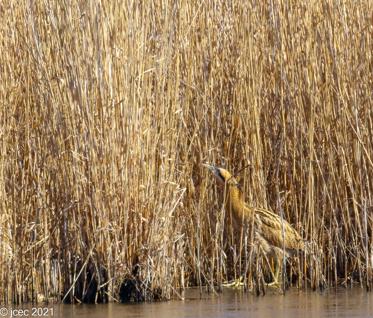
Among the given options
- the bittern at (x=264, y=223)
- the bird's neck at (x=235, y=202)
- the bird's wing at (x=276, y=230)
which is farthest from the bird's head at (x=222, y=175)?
the bird's wing at (x=276, y=230)

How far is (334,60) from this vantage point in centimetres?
732

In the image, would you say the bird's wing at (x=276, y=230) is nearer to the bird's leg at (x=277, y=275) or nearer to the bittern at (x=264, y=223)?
the bittern at (x=264, y=223)

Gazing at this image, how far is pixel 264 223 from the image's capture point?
7.44 m

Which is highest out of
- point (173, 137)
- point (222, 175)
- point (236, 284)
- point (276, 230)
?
point (173, 137)

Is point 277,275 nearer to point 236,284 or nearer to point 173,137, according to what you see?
point 236,284

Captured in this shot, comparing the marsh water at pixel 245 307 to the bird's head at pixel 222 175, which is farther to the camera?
the bird's head at pixel 222 175

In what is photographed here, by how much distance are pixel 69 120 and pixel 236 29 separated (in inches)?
72.6

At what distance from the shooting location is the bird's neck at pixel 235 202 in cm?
756

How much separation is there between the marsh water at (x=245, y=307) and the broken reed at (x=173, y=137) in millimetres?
151

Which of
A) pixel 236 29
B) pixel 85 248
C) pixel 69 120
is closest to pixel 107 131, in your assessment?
pixel 69 120

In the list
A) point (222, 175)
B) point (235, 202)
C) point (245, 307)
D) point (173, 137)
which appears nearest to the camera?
point (245, 307)

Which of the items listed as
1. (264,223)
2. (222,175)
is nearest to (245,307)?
(264,223)

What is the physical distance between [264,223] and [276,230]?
0.39 feet

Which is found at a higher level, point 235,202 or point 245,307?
point 235,202
